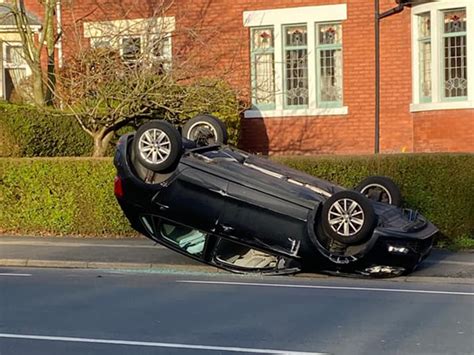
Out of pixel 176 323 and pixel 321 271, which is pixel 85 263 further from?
pixel 176 323

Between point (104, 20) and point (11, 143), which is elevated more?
point (104, 20)

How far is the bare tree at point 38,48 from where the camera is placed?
791 inches

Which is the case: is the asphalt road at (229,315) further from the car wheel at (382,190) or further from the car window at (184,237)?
the car wheel at (382,190)

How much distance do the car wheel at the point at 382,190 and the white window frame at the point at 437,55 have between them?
253 inches

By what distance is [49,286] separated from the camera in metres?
11.1

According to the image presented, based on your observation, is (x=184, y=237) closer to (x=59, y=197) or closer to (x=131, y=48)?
(x=59, y=197)

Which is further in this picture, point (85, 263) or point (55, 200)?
point (55, 200)

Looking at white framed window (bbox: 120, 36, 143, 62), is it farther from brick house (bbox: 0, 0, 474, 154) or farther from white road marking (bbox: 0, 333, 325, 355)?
white road marking (bbox: 0, 333, 325, 355)

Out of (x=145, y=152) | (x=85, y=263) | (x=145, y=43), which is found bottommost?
(x=85, y=263)

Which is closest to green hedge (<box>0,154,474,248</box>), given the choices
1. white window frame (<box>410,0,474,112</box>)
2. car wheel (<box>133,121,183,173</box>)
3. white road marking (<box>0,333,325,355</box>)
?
white window frame (<box>410,0,474,112</box>)

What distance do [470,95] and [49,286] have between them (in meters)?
11.3

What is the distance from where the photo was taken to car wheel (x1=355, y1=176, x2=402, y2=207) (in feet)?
42.1

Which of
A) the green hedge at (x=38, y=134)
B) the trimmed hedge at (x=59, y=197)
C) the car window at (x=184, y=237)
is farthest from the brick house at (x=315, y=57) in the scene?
the car window at (x=184, y=237)

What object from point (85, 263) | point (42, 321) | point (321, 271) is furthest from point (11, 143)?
point (42, 321)
